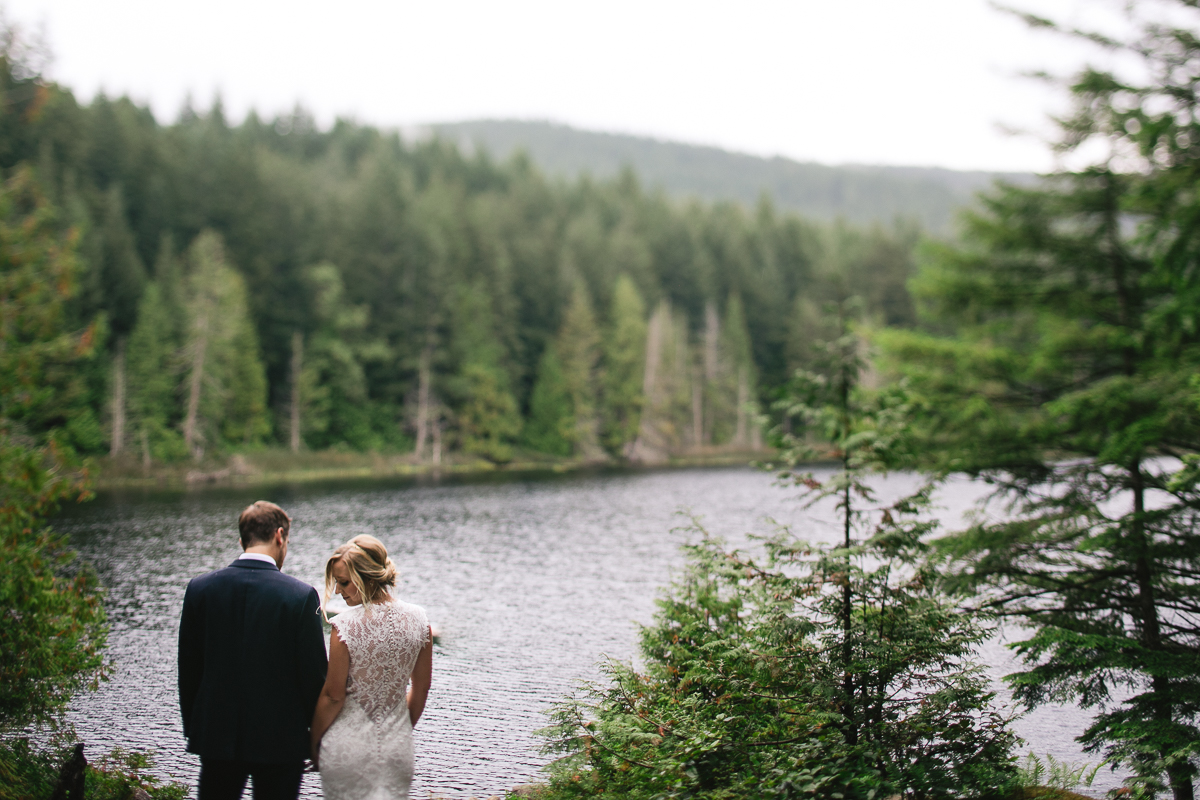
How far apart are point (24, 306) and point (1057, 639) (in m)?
9.12

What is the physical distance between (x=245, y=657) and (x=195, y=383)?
156 ft

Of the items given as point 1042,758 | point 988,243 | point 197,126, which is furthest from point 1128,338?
point 197,126

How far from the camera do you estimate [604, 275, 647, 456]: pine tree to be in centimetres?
6981

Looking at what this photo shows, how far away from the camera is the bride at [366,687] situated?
13.8 feet

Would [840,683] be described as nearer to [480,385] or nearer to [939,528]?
[939,528]

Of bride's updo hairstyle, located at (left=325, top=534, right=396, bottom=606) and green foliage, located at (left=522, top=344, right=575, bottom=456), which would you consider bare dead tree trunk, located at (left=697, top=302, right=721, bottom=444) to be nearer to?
green foliage, located at (left=522, top=344, right=575, bottom=456)

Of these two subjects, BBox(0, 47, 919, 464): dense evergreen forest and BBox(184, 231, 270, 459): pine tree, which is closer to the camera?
BBox(0, 47, 919, 464): dense evergreen forest

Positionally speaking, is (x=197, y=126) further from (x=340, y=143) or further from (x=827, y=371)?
(x=827, y=371)

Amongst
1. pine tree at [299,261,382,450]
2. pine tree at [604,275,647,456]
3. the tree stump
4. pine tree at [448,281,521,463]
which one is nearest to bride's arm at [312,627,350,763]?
the tree stump

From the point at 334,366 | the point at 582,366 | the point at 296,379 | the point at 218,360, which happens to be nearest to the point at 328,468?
the point at 296,379

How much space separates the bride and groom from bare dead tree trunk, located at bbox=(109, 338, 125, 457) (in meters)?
46.1

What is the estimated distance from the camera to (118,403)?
146ft

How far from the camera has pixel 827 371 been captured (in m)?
6.63

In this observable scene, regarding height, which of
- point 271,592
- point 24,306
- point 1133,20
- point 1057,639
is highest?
point 1133,20
